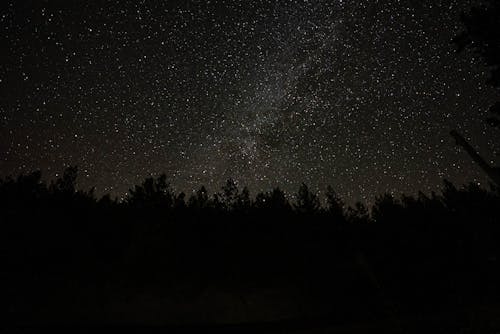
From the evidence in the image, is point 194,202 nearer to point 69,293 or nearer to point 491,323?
point 69,293

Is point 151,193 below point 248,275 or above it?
above

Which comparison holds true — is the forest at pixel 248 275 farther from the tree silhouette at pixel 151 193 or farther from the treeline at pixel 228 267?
the tree silhouette at pixel 151 193

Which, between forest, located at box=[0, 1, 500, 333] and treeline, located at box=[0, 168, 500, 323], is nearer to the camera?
forest, located at box=[0, 1, 500, 333]

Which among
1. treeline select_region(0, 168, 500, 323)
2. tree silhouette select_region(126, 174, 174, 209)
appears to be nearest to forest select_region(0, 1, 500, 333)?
treeline select_region(0, 168, 500, 323)

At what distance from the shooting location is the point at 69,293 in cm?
1547

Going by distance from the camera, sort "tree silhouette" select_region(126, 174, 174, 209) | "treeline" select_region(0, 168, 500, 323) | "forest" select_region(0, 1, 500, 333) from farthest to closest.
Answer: "tree silhouette" select_region(126, 174, 174, 209)
"treeline" select_region(0, 168, 500, 323)
"forest" select_region(0, 1, 500, 333)

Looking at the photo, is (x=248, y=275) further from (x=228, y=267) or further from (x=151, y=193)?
(x=151, y=193)

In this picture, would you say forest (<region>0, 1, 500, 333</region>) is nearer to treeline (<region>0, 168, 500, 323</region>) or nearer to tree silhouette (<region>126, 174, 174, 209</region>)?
treeline (<region>0, 168, 500, 323</region>)

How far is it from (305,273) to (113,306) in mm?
11180

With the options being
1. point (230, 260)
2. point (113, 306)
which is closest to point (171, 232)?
point (230, 260)

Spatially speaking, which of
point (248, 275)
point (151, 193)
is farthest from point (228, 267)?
point (151, 193)

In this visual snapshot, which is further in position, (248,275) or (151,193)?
(151,193)

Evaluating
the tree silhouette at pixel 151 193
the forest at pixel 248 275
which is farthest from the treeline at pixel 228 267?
the tree silhouette at pixel 151 193

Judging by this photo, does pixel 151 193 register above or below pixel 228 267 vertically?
above
